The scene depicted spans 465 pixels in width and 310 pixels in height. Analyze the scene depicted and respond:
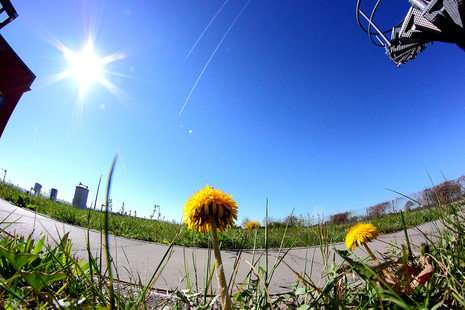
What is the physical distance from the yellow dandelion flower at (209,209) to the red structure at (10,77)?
13.2 meters

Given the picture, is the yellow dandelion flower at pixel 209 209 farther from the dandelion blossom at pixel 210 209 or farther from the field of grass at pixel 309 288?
the field of grass at pixel 309 288

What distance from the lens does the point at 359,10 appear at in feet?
20.3

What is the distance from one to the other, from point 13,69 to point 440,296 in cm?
1506

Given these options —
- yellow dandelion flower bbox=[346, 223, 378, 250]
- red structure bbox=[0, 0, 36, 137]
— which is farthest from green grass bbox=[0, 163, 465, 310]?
red structure bbox=[0, 0, 36, 137]

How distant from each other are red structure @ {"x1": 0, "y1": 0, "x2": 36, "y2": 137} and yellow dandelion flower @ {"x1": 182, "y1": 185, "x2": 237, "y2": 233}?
13.2 meters

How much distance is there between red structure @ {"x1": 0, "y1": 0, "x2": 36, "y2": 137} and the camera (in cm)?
884

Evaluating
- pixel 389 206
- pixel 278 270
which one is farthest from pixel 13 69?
pixel 389 206

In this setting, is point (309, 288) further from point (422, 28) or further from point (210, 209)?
point (422, 28)

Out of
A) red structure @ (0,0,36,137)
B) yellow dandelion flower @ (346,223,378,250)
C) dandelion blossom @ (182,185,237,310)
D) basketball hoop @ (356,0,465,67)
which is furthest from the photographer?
red structure @ (0,0,36,137)

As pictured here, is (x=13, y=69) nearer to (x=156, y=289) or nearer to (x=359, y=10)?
(x=156, y=289)

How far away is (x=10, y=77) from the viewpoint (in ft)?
32.3

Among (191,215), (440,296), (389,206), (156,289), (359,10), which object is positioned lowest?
(156,289)

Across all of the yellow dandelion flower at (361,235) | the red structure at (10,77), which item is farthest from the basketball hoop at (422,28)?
the red structure at (10,77)

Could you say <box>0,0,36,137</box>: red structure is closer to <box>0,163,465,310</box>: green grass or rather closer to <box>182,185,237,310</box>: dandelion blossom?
<box>0,163,465,310</box>: green grass
